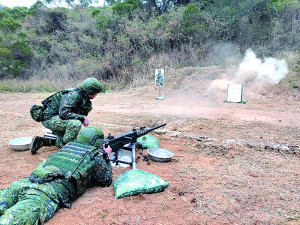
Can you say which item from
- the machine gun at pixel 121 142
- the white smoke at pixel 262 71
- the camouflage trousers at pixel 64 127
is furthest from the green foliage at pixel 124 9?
the machine gun at pixel 121 142

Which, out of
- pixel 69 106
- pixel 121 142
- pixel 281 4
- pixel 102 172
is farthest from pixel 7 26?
pixel 281 4

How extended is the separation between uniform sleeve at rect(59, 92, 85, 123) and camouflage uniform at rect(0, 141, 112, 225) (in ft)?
3.53

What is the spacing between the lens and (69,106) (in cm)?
354

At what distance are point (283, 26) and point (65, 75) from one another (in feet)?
50.1

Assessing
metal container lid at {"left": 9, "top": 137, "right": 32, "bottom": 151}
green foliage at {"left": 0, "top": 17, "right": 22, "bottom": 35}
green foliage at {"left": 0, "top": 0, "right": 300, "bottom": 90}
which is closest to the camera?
metal container lid at {"left": 9, "top": 137, "right": 32, "bottom": 151}

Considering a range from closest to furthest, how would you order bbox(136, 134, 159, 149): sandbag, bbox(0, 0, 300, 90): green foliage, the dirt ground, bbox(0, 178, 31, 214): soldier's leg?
bbox(0, 178, 31, 214): soldier's leg < the dirt ground < bbox(136, 134, 159, 149): sandbag < bbox(0, 0, 300, 90): green foliage

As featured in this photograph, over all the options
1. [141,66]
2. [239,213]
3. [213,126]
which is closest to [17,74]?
[141,66]

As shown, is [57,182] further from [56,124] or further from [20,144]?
[20,144]

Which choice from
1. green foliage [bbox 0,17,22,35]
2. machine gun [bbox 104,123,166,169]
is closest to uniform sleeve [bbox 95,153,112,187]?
machine gun [bbox 104,123,166,169]

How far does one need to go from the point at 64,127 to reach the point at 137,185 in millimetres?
1767

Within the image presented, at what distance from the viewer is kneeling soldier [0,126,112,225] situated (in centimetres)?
185

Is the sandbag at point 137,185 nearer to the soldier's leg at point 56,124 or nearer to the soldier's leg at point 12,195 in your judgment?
the soldier's leg at point 12,195

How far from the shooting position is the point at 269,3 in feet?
49.1

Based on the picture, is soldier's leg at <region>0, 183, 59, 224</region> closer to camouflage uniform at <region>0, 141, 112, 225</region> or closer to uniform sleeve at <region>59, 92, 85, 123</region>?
camouflage uniform at <region>0, 141, 112, 225</region>
